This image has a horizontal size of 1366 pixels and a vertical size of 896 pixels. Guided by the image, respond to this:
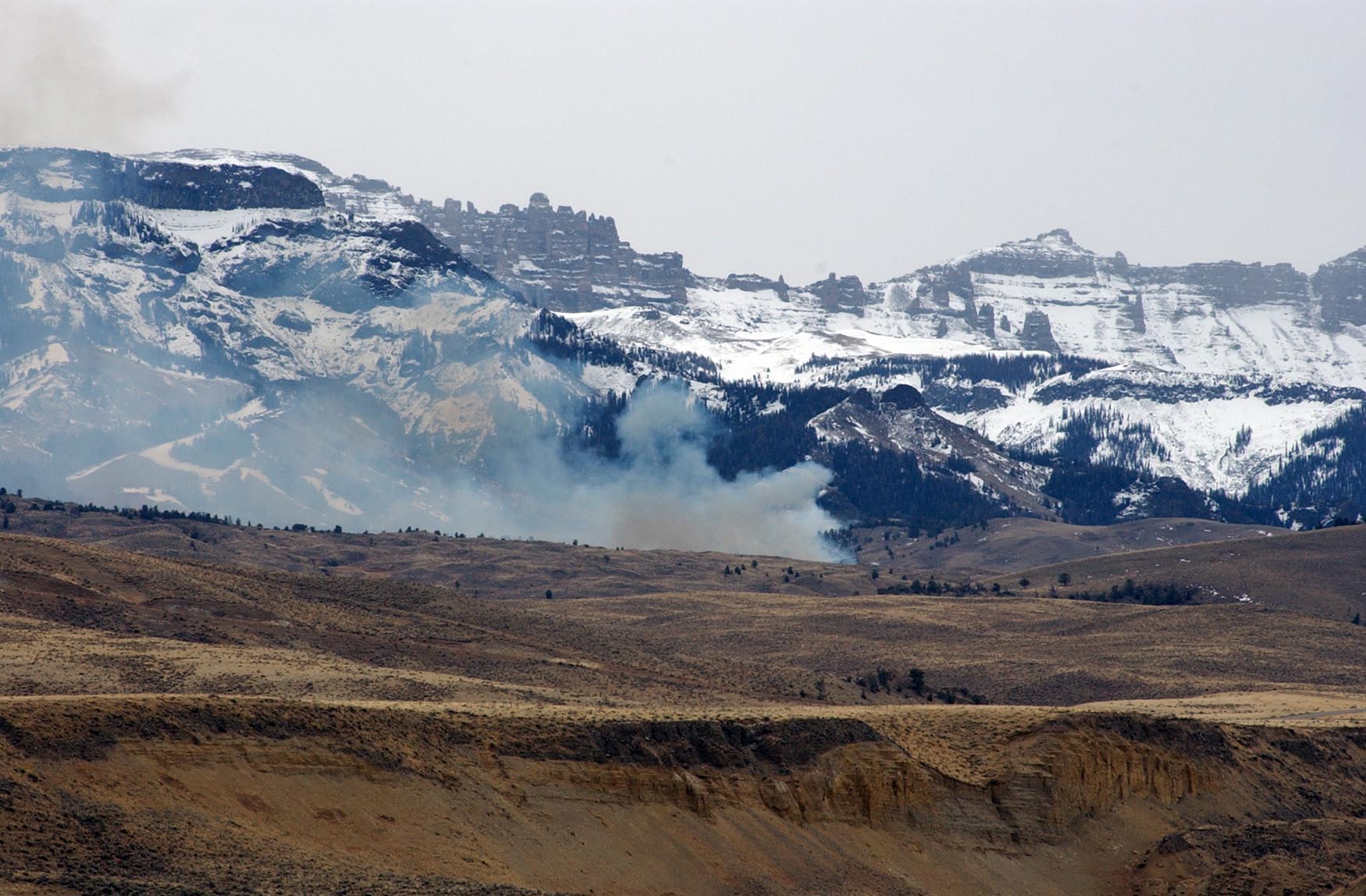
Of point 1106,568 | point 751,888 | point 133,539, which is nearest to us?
point 751,888

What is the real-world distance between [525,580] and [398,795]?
129 meters

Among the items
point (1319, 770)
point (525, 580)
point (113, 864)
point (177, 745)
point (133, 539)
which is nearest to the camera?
point (113, 864)

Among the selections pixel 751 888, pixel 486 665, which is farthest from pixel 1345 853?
pixel 486 665

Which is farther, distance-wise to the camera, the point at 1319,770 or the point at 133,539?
the point at 133,539

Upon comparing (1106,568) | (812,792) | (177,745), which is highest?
(177,745)

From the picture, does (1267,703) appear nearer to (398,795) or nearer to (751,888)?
(751,888)

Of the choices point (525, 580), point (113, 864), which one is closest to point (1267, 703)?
point (113, 864)

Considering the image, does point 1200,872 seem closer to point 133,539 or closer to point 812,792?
point 812,792

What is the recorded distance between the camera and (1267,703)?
323 ft

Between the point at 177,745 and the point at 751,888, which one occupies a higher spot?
the point at 177,745

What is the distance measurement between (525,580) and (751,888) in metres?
127

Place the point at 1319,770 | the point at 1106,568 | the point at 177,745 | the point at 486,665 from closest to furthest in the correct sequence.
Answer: the point at 177,745 < the point at 1319,770 < the point at 486,665 < the point at 1106,568

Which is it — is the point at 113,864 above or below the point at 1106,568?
above

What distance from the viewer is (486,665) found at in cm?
9312
